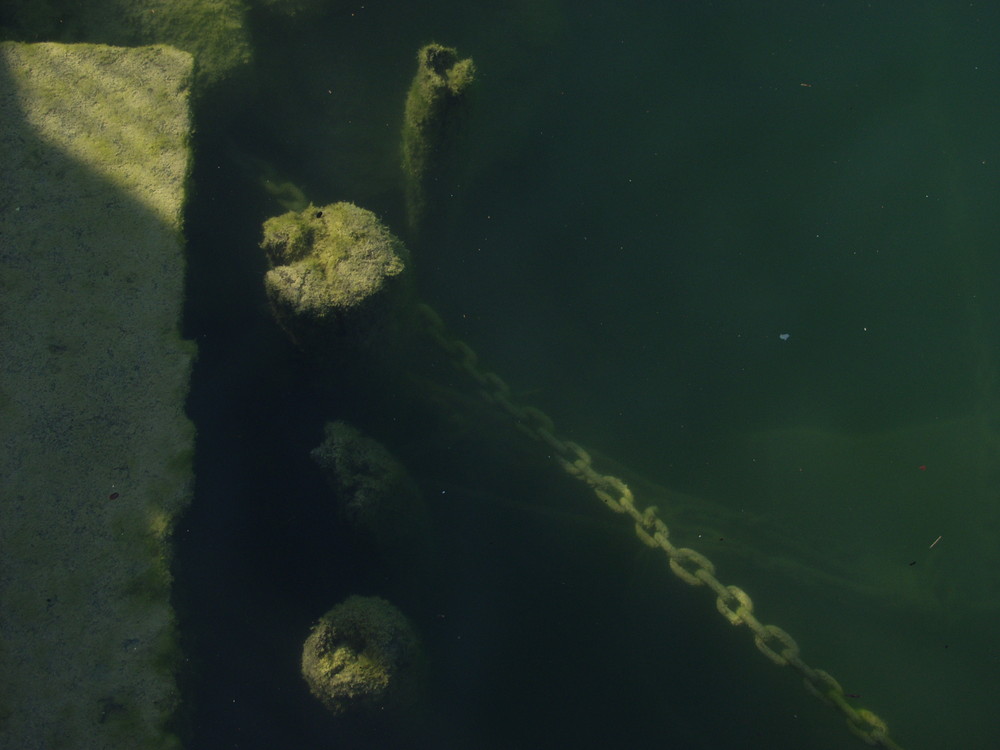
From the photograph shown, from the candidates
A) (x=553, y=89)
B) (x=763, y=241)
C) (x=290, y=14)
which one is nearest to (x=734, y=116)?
(x=763, y=241)

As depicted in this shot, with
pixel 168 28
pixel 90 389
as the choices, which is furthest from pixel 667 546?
pixel 168 28

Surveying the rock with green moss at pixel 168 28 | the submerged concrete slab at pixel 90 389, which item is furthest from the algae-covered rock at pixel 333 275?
the rock with green moss at pixel 168 28

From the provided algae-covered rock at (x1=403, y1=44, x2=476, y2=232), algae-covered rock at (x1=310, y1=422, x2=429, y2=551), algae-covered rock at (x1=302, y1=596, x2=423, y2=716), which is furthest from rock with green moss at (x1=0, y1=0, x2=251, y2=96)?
algae-covered rock at (x1=302, y1=596, x2=423, y2=716)

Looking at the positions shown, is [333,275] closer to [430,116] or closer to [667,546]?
[430,116]

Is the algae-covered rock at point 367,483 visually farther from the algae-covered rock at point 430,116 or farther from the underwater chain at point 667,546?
the algae-covered rock at point 430,116

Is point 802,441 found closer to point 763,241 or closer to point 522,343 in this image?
point 763,241

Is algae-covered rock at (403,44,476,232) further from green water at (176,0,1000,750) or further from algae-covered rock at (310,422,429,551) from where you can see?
algae-covered rock at (310,422,429,551)
